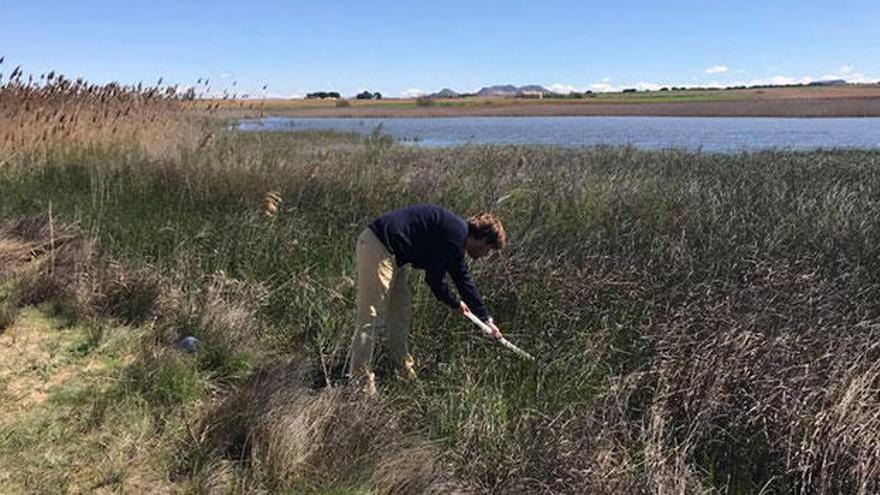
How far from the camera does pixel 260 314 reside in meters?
6.18

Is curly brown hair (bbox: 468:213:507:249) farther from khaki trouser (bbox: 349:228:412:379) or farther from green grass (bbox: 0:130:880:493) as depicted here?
green grass (bbox: 0:130:880:493)

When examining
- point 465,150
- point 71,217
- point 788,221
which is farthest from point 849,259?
point 465,150

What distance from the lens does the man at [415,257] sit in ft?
15.5

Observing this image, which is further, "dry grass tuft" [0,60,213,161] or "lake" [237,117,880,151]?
"lake" [237,117,880,151]

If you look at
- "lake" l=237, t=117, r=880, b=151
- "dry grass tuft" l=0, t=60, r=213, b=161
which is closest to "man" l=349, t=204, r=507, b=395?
"dry grass tuft" l=0, t=60, r=213, b=161

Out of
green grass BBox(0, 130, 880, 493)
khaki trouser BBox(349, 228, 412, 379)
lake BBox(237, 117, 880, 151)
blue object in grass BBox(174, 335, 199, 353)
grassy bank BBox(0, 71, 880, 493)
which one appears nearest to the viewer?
grassy bank BBox(0, 71, 880, 493)

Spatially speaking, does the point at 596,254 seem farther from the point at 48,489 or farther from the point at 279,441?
the point at 48,489

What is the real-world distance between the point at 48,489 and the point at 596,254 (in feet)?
15.0

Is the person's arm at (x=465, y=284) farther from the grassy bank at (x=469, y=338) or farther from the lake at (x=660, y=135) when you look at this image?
the lake at (x=660, y=135)

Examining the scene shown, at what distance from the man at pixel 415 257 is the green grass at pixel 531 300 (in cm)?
40

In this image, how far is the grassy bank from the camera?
383 centimetres

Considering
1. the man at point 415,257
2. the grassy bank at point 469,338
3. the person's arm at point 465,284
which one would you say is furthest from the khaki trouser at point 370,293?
the person's arm at point 465,284

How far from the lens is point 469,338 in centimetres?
550

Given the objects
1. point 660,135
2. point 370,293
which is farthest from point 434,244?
point 660,135
